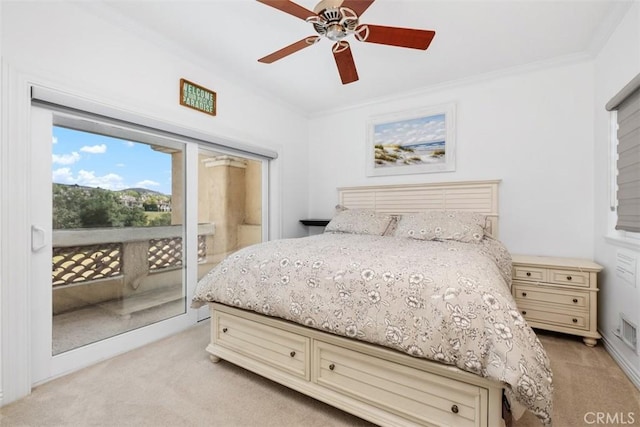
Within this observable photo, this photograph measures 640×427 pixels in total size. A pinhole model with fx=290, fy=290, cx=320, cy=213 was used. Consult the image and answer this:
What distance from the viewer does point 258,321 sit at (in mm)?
1854

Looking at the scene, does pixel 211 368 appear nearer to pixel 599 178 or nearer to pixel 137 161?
pixel 137 161

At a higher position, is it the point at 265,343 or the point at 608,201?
the point at 608,201

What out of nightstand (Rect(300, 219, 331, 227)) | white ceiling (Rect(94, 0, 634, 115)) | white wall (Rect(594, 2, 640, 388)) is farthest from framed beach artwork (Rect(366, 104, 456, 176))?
white wall (Rect(594, 2, 640, 388))

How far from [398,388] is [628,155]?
7.24 feet

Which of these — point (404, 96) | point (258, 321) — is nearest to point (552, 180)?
point (404, 96)

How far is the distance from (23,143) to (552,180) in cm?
418

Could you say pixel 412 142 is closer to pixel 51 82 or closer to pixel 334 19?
pixel 334 19

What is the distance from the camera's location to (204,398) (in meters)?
1.68

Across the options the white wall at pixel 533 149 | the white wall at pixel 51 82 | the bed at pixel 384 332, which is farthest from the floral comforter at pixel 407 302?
the white wall at pixel 533 149

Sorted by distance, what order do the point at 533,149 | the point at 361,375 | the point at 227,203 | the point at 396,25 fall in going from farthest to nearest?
the point at 227,203, the point at 533,149, the point at 396,25, the point at 361,375

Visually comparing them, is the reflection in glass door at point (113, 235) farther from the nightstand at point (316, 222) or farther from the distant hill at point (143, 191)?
the nightstand at point (316, 222)

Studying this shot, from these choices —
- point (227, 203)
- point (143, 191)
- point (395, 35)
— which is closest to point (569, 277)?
point (395, 35)

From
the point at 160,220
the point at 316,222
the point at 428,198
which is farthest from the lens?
the point at 316,222

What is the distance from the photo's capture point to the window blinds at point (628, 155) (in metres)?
1.82
